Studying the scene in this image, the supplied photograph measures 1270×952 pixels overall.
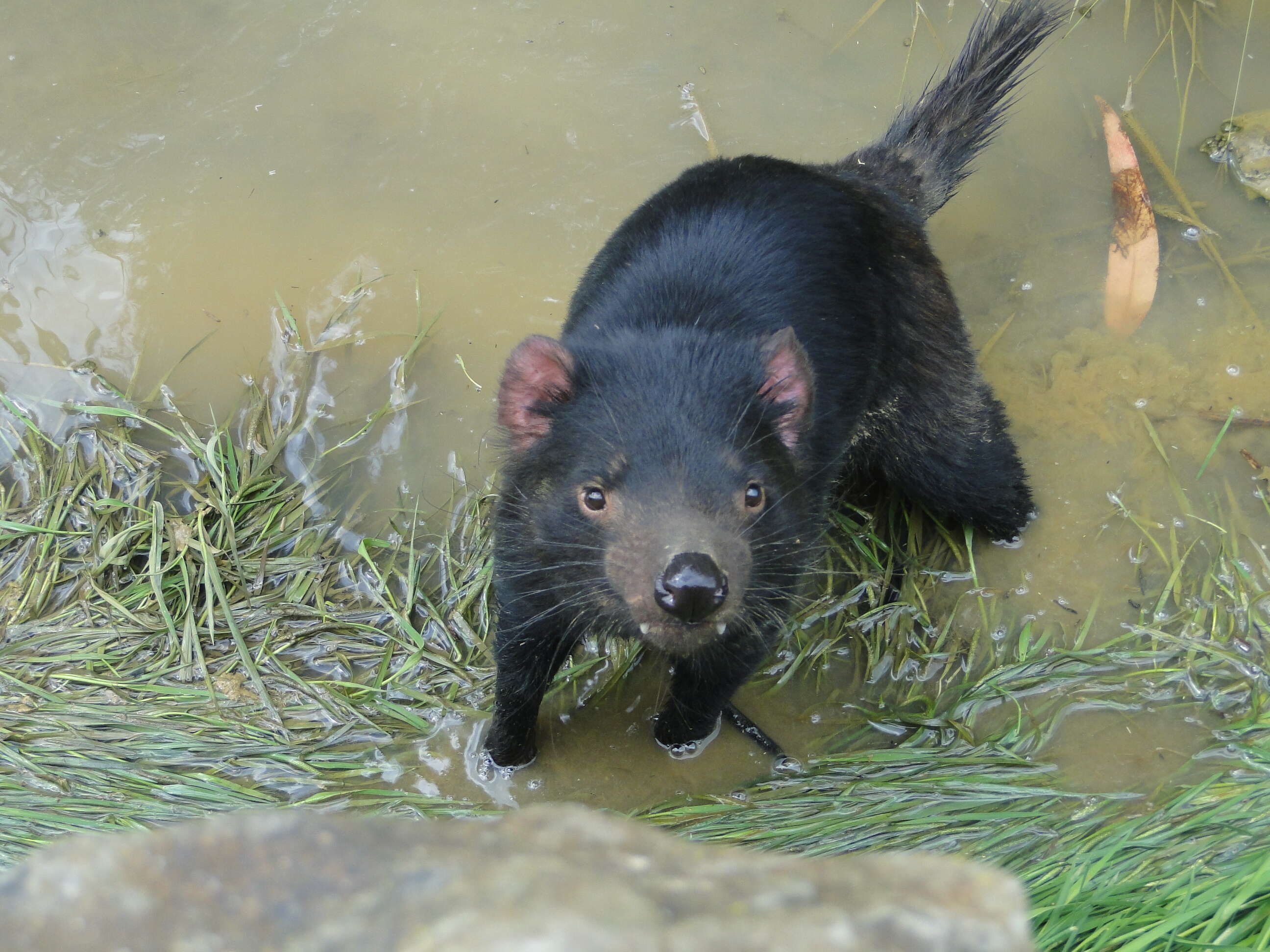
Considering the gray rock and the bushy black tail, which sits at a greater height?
the bushy black tail

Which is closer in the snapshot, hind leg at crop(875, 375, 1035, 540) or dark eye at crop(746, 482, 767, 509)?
dark eye at crop(746, 482, 767, 509)

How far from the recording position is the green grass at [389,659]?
3234 millimetres

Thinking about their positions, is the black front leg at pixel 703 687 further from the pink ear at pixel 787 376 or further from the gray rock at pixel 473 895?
the gray rock at pixel 473 895

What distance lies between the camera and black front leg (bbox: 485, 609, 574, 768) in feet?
10.7

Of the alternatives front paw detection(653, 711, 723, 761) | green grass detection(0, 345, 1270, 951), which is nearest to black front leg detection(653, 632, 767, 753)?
front paw detection(653, 711, 723, 761)

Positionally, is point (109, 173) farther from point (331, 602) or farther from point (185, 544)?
point (331, 602)

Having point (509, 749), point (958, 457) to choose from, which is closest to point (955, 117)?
point (958, 457)

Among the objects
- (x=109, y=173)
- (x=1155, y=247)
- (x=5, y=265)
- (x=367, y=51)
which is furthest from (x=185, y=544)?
(x=1155, y=247)

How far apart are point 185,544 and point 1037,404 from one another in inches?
149

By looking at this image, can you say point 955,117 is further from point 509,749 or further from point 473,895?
point 473,895

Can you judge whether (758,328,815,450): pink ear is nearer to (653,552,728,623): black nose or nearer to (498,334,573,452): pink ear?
(498,334,573,452): pink ear

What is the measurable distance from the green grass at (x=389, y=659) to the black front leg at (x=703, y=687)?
28 cm

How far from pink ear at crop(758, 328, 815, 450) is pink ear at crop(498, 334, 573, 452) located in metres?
0.58

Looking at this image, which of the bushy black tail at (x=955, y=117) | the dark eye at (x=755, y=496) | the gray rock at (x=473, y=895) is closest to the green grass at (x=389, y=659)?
the dark eye at (x=755, y=496)
